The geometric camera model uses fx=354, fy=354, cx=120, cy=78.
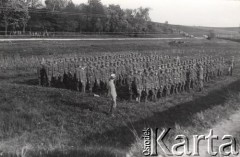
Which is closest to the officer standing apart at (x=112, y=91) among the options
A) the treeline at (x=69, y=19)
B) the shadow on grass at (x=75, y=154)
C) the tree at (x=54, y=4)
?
the shadow on grass at (x=75, y=154)

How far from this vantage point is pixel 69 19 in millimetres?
66312

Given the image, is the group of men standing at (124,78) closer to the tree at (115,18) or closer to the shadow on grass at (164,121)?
the shadow on grass at (164,121)

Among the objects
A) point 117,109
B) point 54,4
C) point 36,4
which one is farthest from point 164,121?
point 36,4

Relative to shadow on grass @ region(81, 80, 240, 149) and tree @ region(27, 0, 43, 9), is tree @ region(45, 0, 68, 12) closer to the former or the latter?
tree @ region(27, 0, 43, 9)

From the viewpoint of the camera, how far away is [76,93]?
2023cm

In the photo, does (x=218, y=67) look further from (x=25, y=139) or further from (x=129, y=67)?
(x=25, y=139)

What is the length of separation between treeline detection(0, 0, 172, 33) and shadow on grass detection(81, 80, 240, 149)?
42.4 meters

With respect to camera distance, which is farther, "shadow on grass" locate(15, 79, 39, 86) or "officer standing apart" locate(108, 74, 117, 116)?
"shadow on grass" locate(15, 79, 39, 86)

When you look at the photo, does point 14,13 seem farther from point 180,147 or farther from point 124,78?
point 180,147

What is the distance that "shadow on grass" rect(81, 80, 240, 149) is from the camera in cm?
1391

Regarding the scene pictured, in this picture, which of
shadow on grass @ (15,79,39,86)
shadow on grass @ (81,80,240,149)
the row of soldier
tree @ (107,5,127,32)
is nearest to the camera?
shadow on grass @ (81,80,240,149)

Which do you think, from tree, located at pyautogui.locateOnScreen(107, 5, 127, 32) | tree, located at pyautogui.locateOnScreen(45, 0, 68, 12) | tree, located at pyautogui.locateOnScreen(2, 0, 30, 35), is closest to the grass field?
tree, located at pyautogui.locateOnScreen(2, 0, 30, 35)

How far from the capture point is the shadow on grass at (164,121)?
45.6ft

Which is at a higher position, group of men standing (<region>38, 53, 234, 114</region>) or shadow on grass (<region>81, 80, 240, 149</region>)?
group of men standing (<region>38, 53, 234, 114</region>)
